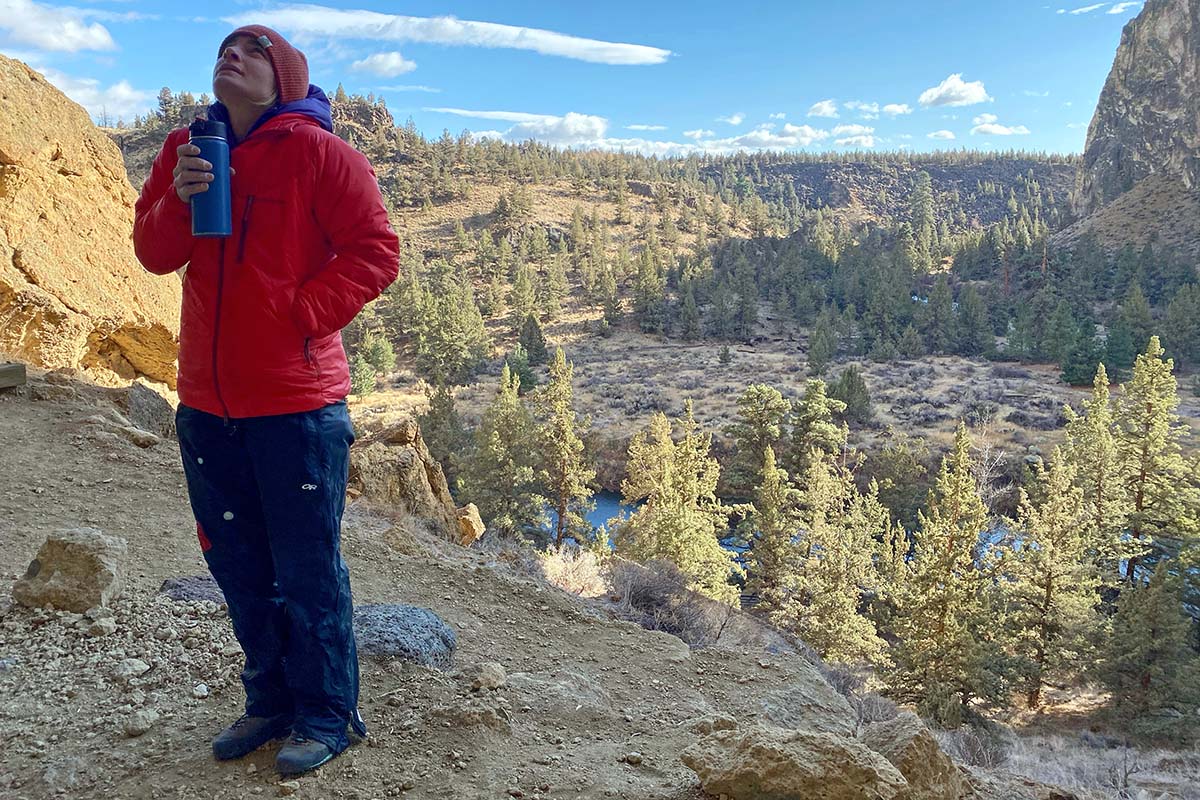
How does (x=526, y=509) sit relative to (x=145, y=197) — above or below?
below

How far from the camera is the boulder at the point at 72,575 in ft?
11.1

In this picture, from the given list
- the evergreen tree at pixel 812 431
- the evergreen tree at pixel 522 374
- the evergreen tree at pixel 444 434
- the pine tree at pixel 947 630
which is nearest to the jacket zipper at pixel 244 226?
the pine tree at pixel 947 630

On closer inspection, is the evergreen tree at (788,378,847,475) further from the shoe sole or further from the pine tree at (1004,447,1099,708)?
the shoe sole

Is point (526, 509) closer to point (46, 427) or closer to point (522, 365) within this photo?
point (46, 427)

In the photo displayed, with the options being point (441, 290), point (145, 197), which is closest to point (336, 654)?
point (145, 197)

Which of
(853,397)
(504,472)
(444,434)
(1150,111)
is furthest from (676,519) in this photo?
(1150,111)

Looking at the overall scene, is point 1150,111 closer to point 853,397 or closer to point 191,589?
point 853,397

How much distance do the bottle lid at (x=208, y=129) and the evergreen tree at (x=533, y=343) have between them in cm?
4574

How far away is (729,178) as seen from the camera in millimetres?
152375

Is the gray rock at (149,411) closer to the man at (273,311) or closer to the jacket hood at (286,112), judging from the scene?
the man at (273,311)

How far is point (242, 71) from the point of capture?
2.00 metres

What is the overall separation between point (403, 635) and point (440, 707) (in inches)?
30.5

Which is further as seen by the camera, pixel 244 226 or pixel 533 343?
pixel 533 343

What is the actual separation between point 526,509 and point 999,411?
26.4 m
